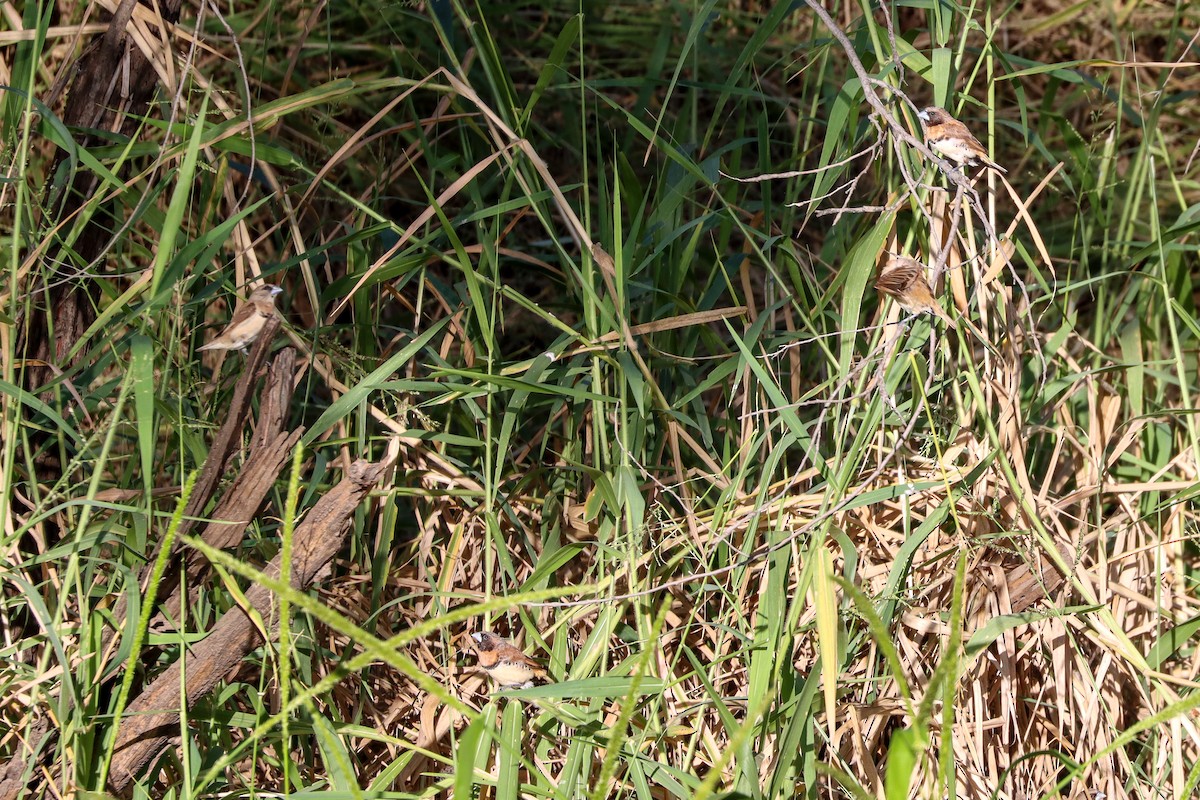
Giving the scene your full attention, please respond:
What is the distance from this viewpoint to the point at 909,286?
1.56m

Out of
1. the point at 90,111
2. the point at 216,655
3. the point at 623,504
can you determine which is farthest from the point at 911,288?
the point at 90,111

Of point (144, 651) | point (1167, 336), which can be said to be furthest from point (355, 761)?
point (1167, 336)

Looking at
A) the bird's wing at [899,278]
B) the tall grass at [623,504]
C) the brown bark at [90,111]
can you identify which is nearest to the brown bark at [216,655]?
the tall grass at [623,504]

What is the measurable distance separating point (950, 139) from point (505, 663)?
1.02 metres

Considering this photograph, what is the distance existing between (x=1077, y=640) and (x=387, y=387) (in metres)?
1.18

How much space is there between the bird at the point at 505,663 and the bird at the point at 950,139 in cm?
97

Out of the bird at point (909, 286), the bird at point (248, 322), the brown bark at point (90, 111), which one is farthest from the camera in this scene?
the brown bark at point (90, 111)

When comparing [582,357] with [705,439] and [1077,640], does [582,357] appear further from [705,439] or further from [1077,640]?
[1077,640]

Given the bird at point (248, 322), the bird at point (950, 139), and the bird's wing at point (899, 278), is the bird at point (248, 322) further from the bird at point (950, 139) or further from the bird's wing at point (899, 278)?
the bird at point (950, 139)

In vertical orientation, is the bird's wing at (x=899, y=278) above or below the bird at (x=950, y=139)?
below

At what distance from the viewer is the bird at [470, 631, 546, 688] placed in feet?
5.31

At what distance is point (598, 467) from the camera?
1784mm

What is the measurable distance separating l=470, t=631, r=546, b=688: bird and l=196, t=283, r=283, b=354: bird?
1.92ft

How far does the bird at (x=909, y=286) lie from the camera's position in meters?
1.54
